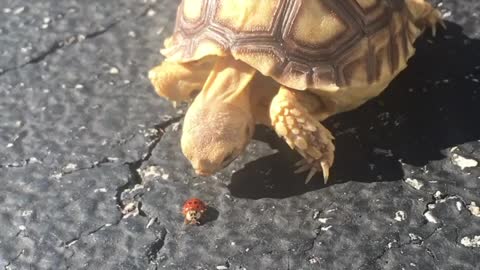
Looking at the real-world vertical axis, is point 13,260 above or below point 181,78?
below

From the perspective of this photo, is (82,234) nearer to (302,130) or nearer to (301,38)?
(302,130)

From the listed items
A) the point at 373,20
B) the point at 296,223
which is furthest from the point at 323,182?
the point at 373,20

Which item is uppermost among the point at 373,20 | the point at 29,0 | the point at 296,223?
the point at 373,20

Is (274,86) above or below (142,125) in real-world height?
above

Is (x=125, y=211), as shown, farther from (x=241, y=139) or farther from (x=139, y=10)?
(x=139, y=10)

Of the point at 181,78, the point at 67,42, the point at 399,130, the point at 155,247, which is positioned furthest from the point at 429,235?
the point at 67,42

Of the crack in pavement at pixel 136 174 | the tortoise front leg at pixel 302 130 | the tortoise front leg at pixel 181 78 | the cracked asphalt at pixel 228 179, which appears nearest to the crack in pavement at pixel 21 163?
the cracked asphalt at pixel 228 179

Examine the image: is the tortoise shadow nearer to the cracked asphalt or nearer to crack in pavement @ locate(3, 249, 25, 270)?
the cracked asphalt
